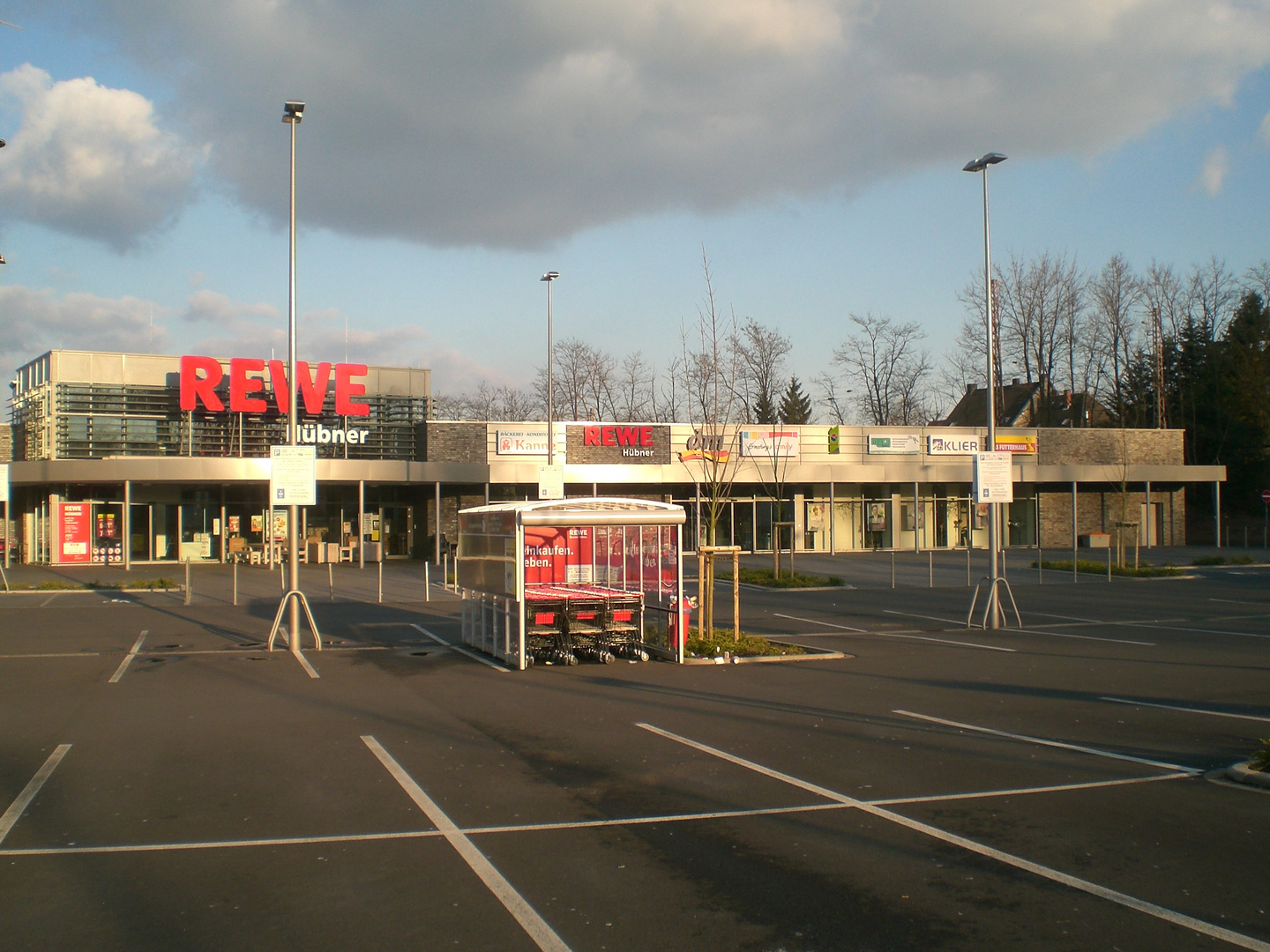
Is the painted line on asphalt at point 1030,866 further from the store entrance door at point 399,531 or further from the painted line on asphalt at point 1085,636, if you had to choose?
the store entrance door at point 399,531

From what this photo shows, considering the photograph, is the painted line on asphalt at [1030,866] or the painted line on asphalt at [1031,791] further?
the painted line on asphalt at [1031,791]

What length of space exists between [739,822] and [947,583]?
24363mm

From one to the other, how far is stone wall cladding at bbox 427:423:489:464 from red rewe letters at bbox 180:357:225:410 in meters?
7.67

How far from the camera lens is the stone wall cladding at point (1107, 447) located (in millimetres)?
46062

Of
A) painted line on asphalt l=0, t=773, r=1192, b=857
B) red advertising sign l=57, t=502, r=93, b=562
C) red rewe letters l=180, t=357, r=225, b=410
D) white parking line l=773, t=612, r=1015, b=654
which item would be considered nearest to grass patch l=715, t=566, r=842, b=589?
white parking line l=773, t=612, r=1015, b=654

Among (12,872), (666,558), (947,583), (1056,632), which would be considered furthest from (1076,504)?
(12,872)

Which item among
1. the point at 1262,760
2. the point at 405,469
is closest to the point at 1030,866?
the point at 1262,760

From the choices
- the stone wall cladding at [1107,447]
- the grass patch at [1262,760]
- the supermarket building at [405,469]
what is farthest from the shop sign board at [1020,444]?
the grass patch at [1262,760]

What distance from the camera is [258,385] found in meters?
36.7

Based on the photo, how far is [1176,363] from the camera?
63625 millimetres

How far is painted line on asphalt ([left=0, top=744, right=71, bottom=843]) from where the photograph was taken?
6.53 metres

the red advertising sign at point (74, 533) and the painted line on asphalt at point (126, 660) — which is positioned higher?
the red advertising sign at point (74, 533)

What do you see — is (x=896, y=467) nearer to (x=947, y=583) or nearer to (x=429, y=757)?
(x=947, y=583)

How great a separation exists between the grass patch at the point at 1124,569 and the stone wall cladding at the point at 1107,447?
1239cm
